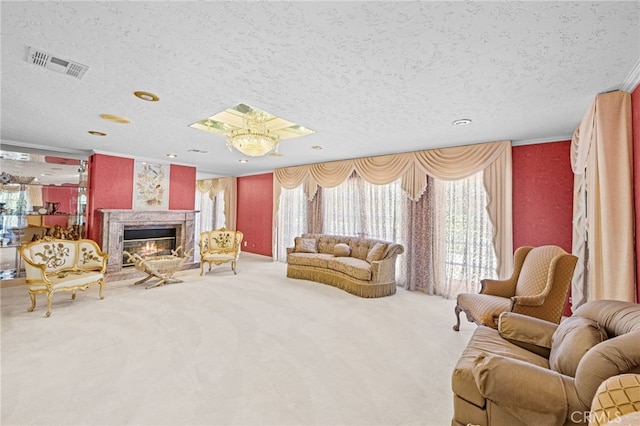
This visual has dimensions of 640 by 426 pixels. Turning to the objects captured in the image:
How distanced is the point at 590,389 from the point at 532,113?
112 inches

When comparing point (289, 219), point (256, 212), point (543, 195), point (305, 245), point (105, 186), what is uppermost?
point (105, 186)

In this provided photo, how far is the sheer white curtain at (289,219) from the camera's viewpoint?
709 cm

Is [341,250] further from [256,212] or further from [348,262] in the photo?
[256,212]

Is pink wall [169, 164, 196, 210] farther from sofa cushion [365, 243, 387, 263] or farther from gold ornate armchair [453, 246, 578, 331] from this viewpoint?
gold ornate armchair [453, 246, 578, 331]

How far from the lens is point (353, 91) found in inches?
96.5

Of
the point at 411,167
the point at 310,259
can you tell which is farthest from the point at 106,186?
the point at 411,167

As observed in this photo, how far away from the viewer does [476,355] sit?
1.76m

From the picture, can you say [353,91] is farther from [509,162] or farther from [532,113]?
[509,162]

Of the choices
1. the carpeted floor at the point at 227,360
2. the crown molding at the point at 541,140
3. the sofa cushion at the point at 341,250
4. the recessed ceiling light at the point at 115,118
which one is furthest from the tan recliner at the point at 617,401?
the recessed ceiling light at the point at 115,118

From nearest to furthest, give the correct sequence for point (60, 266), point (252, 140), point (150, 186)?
point (252, 140), point (60, 266), point (150, 186)

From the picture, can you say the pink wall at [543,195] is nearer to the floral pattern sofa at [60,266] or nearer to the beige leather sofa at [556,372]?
the beige leather sofa at [556,372]

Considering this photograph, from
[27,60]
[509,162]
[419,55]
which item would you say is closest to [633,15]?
[419,55]

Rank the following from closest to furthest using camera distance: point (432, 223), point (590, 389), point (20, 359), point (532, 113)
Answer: point (590, 389), point (20, 359), point (532, 113), point (432, 223)

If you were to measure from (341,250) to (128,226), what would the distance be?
4.70 metres
